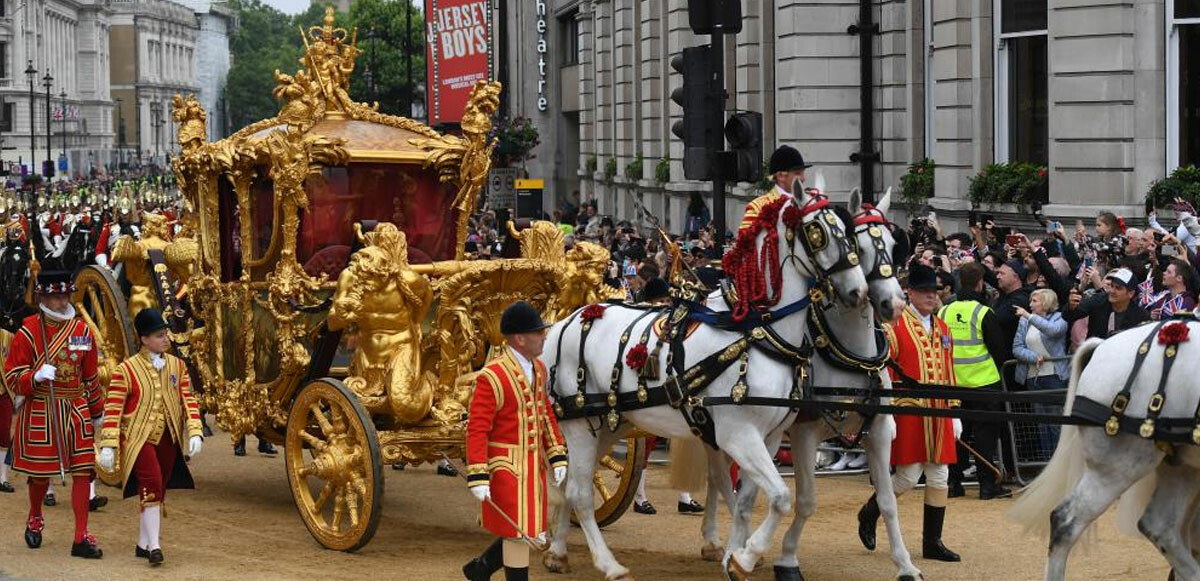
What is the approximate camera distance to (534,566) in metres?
12.1

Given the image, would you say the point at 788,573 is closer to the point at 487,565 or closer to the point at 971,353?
the point at 487,565

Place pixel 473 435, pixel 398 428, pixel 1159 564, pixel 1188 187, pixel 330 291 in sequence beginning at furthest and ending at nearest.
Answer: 1. pixel 1188 187
2. pixel 330 291
3. pixel 398 428
4. pixel 1159 564
5. pixel 473 435

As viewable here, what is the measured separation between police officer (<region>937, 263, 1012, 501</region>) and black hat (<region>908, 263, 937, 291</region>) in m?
1.09

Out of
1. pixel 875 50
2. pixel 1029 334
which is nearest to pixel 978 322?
pixel 1029 334

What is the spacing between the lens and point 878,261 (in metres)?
10.4

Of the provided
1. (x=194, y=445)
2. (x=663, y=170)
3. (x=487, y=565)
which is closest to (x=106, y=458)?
(x=194, y=445)

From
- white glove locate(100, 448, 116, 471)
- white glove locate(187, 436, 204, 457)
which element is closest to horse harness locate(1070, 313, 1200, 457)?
white glove locate(187, 436, 204, 457)

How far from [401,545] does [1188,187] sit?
33.4 feet

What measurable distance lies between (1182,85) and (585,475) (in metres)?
11.1

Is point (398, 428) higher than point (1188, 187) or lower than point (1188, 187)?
lower

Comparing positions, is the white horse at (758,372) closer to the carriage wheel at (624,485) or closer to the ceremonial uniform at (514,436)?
the ceremonial uniform at (514,436)

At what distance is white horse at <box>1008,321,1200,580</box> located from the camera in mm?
9609

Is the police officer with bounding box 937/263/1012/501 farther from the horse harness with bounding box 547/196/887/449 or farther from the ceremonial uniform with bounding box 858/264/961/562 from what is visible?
the horse harness with bounding box 547/196/887/449

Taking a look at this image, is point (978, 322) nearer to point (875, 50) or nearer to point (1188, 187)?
point (1188, 187)
